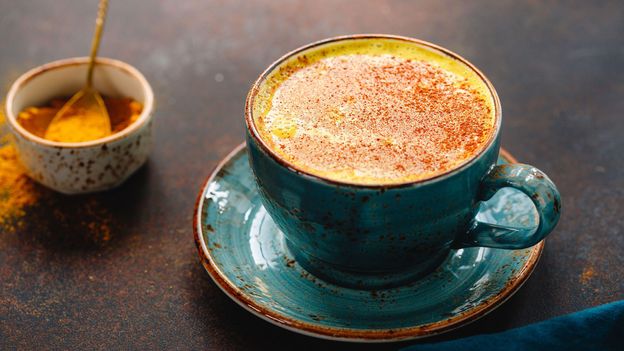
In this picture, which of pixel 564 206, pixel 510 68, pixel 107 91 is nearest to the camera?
pixel 564 206

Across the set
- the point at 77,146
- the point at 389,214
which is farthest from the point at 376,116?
the point at 77,146

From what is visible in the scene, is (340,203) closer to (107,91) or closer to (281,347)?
(281,347)

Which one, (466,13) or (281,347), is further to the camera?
(466,13)

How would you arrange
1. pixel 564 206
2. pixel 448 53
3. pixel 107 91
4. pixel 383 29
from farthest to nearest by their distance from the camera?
pixel 383 29
pixel 107 91
pixel 564 206
pixel 448 53

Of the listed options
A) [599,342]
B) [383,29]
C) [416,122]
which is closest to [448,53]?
[416,122]

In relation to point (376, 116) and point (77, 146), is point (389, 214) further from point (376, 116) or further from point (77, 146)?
point (77, 146)

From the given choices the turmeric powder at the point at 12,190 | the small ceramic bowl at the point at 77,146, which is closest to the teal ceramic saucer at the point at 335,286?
the small ceramic bowl at the point at 77,146
